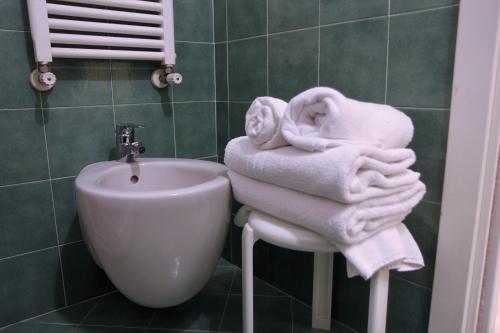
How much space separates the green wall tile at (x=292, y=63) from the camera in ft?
3.78

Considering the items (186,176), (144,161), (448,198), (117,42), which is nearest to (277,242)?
(448,198)

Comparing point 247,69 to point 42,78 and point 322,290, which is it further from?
point 322,290

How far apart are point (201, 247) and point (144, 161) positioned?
436mm

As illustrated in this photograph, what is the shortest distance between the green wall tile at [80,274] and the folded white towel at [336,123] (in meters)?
0.90

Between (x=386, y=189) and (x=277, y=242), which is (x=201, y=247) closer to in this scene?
(x=277, y=242)

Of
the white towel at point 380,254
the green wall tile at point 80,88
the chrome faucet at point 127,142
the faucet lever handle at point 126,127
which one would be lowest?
the white towel at point 380,254

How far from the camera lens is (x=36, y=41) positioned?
1090mm

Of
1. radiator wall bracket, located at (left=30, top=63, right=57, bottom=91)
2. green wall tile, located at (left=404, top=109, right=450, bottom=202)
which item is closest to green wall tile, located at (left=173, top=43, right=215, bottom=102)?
radiator wall bracket, located at (left=30, top=63, right=57, bottom=91)

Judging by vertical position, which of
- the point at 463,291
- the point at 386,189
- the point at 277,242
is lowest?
the point at 463,291

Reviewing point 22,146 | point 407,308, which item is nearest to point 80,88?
point 22,146

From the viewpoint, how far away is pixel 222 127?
1558 mm

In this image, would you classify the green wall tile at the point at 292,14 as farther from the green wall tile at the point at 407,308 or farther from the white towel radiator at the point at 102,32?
the green wall tile at the point at 407,308

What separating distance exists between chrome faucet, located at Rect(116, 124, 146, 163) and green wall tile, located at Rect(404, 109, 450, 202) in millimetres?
810

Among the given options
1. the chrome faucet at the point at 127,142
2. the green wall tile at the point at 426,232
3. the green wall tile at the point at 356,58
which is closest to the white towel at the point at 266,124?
the green wall tile at the point at 356,58
